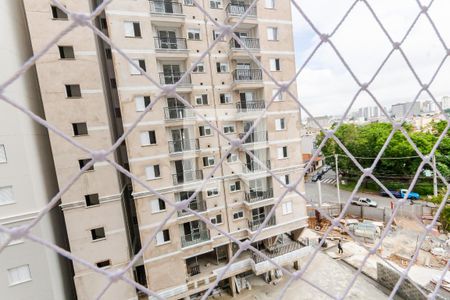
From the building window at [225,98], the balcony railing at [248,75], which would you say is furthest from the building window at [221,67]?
the building window at [225,98]

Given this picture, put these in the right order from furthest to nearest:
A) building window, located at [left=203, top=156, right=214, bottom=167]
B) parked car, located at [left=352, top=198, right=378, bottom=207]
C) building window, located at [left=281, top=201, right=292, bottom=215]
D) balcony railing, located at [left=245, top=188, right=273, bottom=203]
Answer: parked car, located at [left=352, top=198, right=378, bottom=207], building window, located at [left=281, top=201, right=292, bottom=215], balcony railing, located at [left=245, top=188, right=273, bottom=203], building window, located at [left=203, top=156, right=214, bottom=167]

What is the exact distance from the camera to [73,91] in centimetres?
192

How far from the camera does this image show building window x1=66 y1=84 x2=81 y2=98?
74.7 inches

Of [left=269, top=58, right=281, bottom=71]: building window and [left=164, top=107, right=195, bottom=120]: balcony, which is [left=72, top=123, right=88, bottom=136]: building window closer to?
[left=164, top=107, right=195, bottom=120]: balcony

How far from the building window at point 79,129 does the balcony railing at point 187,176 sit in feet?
2.94

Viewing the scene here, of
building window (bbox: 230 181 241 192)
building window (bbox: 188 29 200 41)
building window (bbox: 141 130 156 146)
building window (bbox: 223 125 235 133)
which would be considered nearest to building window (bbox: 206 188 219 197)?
building window (bbox: 230 181 241 192)

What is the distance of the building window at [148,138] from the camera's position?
2.07 meters

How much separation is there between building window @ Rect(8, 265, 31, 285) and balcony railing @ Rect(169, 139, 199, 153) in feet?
4.54

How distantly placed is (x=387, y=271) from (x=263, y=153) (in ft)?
6.34

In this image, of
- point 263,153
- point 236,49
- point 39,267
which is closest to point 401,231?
point 263,153

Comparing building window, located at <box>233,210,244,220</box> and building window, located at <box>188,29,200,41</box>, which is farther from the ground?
building window, located at <box>188,29,200,41</box>

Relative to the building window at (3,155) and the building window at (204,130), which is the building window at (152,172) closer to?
the building window at (204,130)

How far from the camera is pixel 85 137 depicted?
194 cm

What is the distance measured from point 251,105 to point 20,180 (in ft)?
6.95
